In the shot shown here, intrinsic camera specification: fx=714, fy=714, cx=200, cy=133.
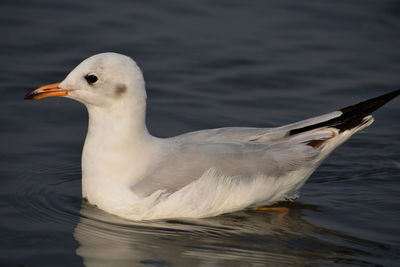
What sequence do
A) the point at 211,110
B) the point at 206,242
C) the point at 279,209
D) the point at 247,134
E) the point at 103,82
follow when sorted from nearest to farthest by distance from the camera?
the point at 206,242
the point at 103,82
the point at 247,134
the point at 279,209
the point at 211,110

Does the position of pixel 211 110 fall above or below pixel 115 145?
above

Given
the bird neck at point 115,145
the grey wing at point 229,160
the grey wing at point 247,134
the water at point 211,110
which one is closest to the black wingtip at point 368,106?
the grey wing at point 247,134

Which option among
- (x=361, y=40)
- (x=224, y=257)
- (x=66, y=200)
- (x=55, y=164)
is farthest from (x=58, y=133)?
(x=361, y=40)

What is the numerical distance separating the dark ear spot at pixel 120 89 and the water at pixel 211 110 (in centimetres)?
107

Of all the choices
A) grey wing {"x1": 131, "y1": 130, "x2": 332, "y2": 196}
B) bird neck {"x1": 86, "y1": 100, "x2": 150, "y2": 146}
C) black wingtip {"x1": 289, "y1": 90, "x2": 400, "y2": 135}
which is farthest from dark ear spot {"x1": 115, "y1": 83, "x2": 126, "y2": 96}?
black wingtip {"x1": 289, "y1": 90, "x2": 400, "y2": 135}

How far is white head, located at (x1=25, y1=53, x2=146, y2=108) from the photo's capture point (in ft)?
20.1

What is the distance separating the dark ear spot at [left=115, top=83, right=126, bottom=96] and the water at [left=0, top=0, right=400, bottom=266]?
3.50 ft

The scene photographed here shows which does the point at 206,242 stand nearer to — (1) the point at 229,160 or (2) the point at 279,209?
(1) the point at 229,160

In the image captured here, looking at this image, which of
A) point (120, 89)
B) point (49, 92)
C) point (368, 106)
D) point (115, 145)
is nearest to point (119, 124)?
point (115, 145)

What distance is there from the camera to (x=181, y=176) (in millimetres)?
6223

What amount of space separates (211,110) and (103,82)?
279 centimetres

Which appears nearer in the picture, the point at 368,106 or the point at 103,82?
the point at 103,82

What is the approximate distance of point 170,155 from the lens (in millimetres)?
6383

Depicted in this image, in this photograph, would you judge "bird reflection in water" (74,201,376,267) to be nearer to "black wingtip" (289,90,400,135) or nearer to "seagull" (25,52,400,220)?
"seagull" (25,52,400,220)
